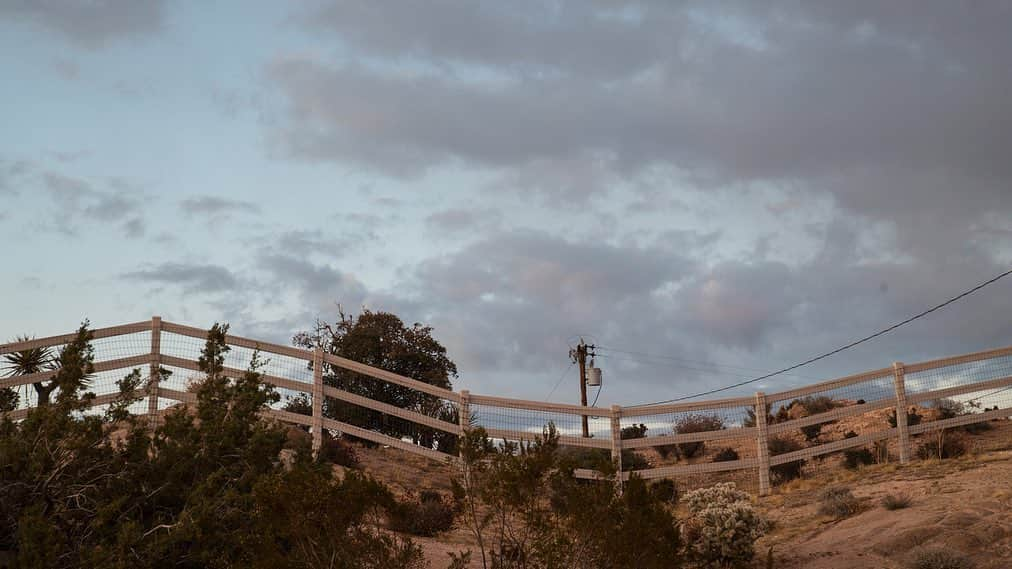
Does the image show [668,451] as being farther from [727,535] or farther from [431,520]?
[727,535]

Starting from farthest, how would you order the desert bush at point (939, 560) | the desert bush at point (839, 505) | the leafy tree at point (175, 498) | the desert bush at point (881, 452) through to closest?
1. the desert bush at point (881, 452)
2. the desert bush at point (839, 505)
3. the desert bush at point (939, 560)
4. the leafy tree at point (175, 498)

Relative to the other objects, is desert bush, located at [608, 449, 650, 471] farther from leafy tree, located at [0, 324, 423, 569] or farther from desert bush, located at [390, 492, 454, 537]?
leafy tree, located at [0, 324, 423, 569]

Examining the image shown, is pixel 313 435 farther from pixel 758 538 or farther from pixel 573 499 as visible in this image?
pixel 573 499

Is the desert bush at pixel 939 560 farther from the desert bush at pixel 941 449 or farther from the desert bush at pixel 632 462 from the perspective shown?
the desert bush at pixel 632 462

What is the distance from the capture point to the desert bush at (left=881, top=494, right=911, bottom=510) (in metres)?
16.1

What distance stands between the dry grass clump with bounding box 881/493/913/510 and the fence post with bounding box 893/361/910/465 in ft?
14.8

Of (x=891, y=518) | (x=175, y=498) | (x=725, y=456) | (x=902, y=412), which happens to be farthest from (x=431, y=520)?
(x=725, y=456)

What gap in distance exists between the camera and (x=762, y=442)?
21.0 metres

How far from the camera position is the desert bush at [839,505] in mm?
16734

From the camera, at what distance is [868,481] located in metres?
19.2

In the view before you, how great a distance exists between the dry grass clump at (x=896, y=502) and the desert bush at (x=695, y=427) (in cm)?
1336

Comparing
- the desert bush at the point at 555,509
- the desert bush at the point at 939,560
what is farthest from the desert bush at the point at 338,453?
the desert bush at the point at 939,560

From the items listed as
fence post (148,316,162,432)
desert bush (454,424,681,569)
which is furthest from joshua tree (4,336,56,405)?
desert bush (454,424,681,569)

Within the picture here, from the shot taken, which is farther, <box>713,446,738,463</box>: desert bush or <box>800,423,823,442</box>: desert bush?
<box>800,423,823,442</box>: desert bush
